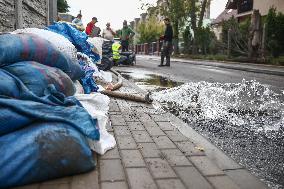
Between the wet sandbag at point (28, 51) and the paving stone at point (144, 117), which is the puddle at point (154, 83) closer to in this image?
the paving stone at point (144, 117)

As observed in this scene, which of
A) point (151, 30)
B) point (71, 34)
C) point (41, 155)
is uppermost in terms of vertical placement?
point (151, 30)

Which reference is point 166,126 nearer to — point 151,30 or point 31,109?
point 31,109

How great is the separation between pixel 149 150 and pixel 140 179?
1.88 feet

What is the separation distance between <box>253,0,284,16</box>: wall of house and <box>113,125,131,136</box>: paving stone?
2650 centimetres

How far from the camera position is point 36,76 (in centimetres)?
274

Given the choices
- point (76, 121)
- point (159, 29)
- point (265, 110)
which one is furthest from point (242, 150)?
point (159, 29)

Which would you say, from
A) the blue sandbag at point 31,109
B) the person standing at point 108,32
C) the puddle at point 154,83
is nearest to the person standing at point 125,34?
the person standing at point 108,32

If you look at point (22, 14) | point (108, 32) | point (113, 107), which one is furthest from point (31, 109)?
point (108, 32)

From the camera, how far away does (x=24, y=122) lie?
2232 mm

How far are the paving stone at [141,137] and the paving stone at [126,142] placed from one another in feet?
0.17

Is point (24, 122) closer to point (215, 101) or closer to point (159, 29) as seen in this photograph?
point (215, 101)

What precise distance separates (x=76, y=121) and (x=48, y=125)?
0.83 feet

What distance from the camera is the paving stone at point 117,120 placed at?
142 inches

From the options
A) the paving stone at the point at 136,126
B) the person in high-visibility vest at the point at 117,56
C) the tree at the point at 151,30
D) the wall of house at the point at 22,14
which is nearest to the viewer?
the paving stone at the point at 136,126
